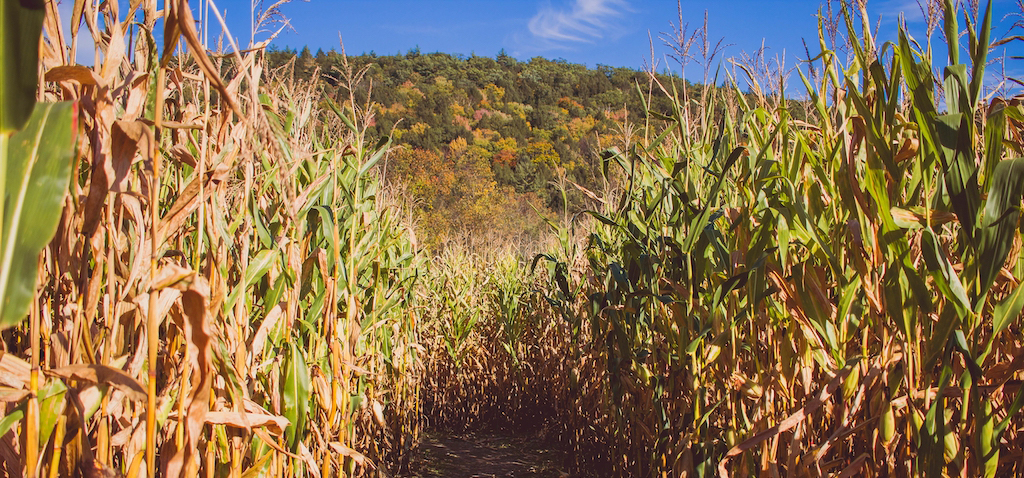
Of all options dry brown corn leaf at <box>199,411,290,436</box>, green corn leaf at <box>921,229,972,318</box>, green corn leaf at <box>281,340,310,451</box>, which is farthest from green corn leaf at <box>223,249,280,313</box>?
green corn leaf at <box>921,229,972,318</box>

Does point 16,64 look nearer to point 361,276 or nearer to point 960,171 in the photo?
point 960,171

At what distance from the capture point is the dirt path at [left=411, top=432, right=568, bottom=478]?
4.40 m

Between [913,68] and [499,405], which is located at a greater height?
[913,68]

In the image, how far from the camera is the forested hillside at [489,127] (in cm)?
1700

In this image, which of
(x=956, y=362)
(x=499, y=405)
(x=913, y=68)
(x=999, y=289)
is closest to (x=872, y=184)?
(x=913, y=68)

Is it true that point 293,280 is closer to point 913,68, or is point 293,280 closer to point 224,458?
point 224,458

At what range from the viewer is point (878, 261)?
5.00ft

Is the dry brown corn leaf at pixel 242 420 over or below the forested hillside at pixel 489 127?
below

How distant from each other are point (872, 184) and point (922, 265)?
1.37ft

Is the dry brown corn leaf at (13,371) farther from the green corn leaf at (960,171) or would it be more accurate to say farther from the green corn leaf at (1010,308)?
the green corn leaf at (1010,308)

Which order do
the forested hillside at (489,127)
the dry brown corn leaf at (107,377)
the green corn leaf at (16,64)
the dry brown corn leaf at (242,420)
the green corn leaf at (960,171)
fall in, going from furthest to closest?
the forested hillside at (489,127) < the dry brown corn leaf at (242,420) < the green corn leaf at (960,171) < the dry brown corn leaf at (107,377) < the green corn leaf at (16,64)

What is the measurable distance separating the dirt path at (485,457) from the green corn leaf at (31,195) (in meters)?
3.65

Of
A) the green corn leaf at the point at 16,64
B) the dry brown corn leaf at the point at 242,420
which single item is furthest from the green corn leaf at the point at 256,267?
Answer: the green corn leaf at the point at 16,64

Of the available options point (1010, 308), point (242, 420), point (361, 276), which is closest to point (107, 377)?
point (242, 420)
